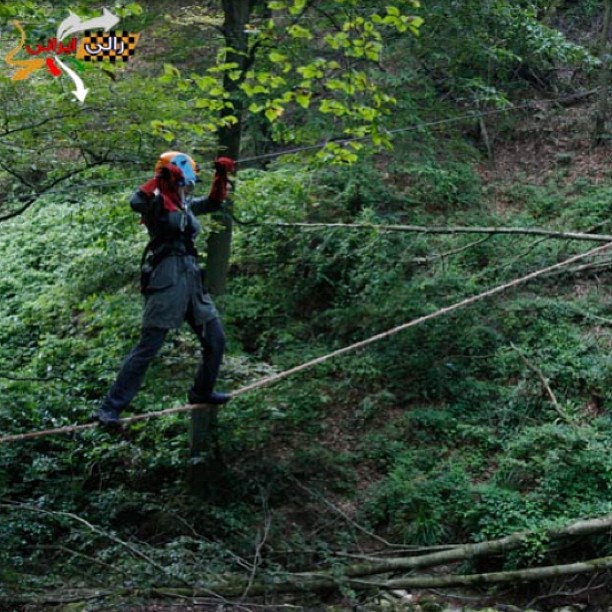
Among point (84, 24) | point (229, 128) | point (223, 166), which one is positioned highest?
point (84, 24)

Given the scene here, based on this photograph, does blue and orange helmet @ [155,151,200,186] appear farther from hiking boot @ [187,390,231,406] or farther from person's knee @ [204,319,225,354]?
hiking boot @ [187,390,231,406]

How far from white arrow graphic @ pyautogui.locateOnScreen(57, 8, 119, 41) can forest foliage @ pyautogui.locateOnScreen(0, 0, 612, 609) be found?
0.38 ft

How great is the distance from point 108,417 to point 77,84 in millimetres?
Result: 3327

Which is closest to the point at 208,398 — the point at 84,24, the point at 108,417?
the point at 108,417

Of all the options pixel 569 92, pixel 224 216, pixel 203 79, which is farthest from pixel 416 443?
pixel 569 92

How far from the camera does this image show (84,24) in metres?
6.93

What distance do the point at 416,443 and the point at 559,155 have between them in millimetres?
5973

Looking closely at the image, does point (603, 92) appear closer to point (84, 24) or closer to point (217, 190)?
point (84, 24)

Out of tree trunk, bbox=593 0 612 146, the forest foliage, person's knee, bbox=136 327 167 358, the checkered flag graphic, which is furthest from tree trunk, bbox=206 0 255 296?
tree trunk, bbox=593 0 612 146

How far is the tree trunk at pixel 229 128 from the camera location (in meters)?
7.54

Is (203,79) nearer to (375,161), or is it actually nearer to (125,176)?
(125,176)

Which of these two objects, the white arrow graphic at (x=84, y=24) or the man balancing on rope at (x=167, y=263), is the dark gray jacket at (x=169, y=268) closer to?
the man balancing on rope at (x=167, y=263)

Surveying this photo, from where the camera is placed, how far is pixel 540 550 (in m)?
6.62

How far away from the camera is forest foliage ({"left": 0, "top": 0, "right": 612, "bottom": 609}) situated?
6.94m
